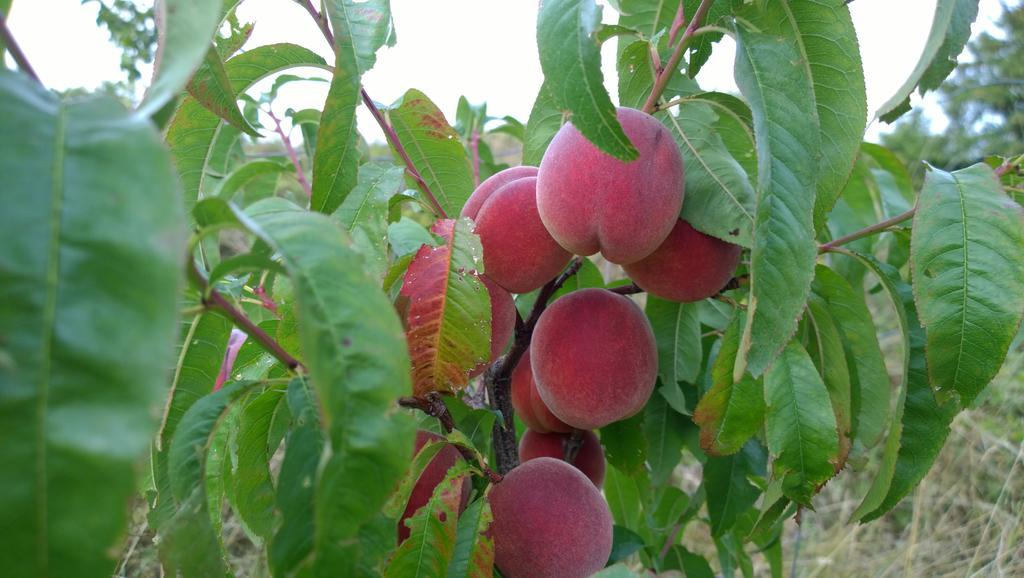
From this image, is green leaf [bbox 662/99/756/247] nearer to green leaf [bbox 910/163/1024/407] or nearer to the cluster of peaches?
the cluster of peaches

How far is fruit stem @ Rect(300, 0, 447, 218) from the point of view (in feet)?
2.74

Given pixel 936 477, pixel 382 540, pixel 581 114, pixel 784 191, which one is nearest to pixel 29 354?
pixel 382 540

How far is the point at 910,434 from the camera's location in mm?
826

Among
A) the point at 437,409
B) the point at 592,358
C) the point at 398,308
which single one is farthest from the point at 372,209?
the point at 592,358

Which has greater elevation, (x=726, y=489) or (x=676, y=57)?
(x=676, y=57)

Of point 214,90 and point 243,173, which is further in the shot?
point 243,173

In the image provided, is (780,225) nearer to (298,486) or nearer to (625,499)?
(298,486)

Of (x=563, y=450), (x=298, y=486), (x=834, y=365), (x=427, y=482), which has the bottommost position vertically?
(x=563, y=450)

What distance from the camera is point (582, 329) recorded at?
37.0 inches

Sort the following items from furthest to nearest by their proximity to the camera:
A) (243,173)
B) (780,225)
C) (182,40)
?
1. (243,173)
2. (780,225)
3. (182,40)

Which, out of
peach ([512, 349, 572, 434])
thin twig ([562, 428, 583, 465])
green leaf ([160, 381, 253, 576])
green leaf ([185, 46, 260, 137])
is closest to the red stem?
peach ([512, 349, 572, 434])

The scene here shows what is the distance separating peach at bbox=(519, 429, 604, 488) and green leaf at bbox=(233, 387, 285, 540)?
470mm

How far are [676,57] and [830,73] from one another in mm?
155

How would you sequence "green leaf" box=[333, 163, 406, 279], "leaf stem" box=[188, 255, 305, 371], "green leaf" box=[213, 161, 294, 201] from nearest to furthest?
1. "leaf stem" box=[188, 255, 305, 371]
2. "green leaf" box=[333, 163, 406, 279]
3. "green leaf" box=[213, 161, 294, 201]
